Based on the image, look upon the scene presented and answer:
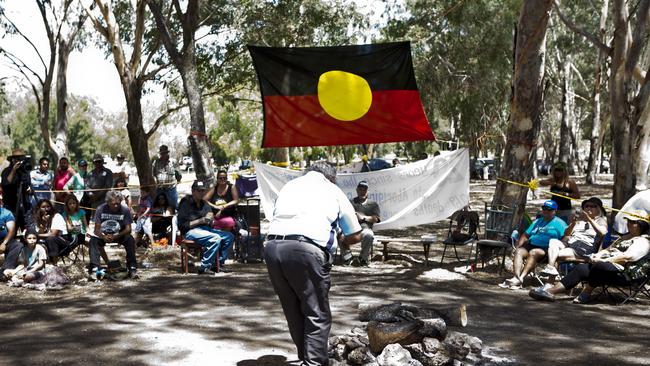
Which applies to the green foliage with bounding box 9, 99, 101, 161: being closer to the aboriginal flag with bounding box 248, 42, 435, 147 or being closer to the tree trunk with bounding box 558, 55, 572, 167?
the tree trunk with bounding box 558, 55, 572, 167

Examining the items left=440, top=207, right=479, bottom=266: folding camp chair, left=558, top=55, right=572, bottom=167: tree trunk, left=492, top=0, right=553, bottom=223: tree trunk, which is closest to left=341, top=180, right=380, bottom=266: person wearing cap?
left=440, top=207, right=479, bottom=266: folding camp chair

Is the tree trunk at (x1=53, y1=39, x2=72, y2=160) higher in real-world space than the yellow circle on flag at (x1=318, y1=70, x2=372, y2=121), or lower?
higher

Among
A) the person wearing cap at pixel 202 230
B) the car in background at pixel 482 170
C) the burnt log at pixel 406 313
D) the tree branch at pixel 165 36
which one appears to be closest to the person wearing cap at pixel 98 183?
the tree branch at pixel 165 36

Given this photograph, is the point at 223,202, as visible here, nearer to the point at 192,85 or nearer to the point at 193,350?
the point at 192,85

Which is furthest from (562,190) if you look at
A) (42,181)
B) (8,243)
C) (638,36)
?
(42,181)

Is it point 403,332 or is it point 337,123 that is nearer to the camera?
point 403,332

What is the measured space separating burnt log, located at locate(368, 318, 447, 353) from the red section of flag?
19.0 ft

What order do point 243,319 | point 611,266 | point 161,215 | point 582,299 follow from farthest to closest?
Result: point 161,215
point 582,299
point 611,266
point 243,319

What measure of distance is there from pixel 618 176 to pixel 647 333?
20.1 feet

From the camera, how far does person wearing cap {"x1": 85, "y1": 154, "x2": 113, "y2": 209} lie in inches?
531

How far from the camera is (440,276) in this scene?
10.1 meters

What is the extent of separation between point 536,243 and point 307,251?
17.2 ft

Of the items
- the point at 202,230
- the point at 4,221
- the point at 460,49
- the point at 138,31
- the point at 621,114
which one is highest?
the point at 460,49

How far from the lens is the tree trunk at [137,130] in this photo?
17.6 m
